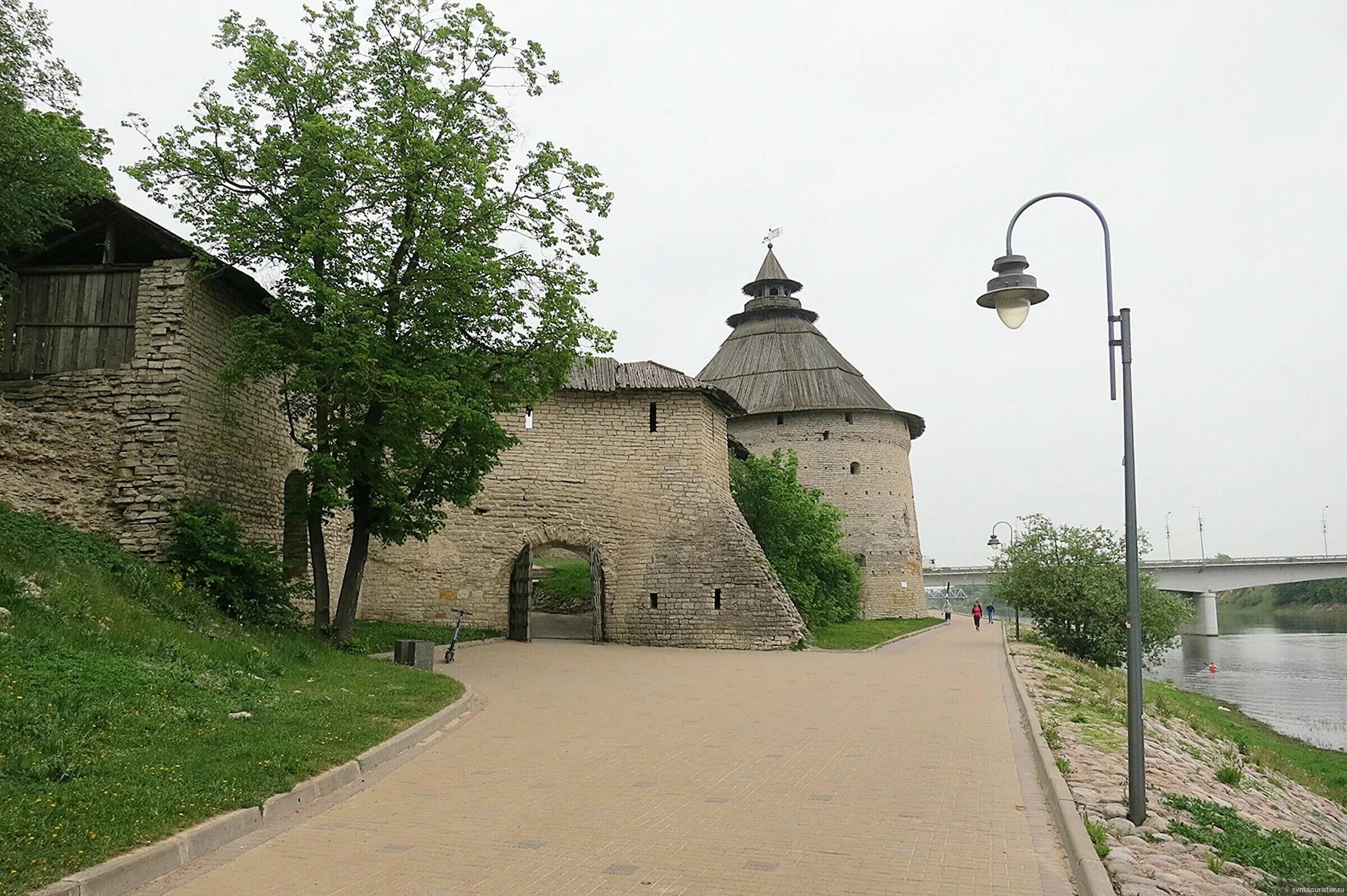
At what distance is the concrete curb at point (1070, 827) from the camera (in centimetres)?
514

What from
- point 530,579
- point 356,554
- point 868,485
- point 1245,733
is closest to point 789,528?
point 530,579

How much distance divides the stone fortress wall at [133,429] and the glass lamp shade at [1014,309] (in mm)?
13047

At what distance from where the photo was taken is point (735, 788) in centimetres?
744

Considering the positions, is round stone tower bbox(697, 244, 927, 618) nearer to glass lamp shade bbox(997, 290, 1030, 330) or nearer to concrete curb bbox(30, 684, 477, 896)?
glass lamp shade bbox(997, 290, 1030, 330)

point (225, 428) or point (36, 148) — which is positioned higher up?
point (36, 148)

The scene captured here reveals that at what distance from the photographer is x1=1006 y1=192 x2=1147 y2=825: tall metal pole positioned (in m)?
6.66

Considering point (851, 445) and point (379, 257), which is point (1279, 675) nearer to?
point (851, 445)

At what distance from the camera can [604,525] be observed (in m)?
23.3

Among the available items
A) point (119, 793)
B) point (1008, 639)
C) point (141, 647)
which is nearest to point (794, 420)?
point (1008, 639)

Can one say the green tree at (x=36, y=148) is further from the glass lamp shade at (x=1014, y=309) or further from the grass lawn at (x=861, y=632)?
the grass lawn at (x=861, y=632)

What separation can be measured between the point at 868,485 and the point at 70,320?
110ft

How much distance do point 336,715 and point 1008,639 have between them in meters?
24.8

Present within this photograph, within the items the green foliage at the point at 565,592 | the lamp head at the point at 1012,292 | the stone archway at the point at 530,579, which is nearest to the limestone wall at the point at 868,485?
the green foliage at the point at 565,592

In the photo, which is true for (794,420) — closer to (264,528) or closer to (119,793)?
(264,528)
